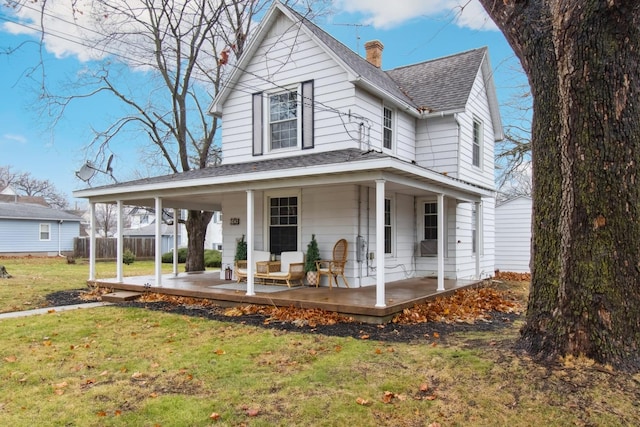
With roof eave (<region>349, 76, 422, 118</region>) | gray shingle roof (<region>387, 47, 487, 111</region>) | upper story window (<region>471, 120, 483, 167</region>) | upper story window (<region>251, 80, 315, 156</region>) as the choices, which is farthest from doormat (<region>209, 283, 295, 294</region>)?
upper story window (<region>471, 120, 483, 167</region>)

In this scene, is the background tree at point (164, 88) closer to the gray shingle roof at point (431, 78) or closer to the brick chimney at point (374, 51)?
the brick chimney at point (374, 51)

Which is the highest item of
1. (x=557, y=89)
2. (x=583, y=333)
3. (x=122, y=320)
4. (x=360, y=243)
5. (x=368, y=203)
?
(x=557, y=89)

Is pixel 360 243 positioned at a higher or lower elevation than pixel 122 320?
higher

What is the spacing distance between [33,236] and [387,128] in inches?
1094

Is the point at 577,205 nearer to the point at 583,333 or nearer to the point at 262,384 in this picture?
the point at 583,333

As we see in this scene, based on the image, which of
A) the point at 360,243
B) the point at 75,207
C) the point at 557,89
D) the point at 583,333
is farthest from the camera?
the point at 75,207

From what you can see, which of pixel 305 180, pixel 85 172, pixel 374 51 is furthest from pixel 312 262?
pixel 85 172

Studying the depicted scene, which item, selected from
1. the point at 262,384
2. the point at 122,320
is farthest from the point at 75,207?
the point at 262,384

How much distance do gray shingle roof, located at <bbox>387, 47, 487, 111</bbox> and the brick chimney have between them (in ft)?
2.72

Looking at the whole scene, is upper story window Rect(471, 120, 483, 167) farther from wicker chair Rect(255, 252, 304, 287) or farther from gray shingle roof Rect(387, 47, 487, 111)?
wicker chair Rect(255, 252, 304, 287)

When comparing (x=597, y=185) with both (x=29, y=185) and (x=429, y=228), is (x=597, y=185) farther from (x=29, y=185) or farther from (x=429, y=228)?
(x=29, y=185)

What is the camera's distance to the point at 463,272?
12.0 metres

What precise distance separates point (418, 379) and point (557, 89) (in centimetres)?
322

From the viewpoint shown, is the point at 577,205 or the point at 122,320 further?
the point at 122,320
